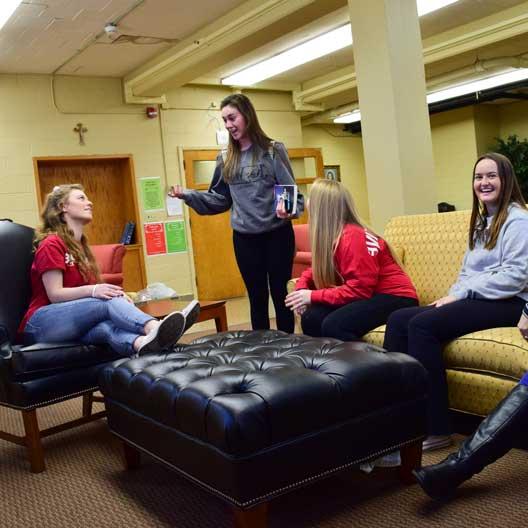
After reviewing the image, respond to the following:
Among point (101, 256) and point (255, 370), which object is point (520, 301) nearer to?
point (255, 370)

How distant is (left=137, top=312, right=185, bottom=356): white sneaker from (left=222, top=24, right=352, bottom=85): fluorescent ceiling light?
4.71 meters

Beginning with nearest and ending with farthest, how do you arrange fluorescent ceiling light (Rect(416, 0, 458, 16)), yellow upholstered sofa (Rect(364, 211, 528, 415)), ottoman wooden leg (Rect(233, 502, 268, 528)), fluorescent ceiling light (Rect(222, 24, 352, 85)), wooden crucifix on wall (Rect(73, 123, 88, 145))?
ottoman wooden leg (Rect(233, 502, 268, 528)), yellow upholstered sofa (Rect(364, 211, 528, 415)), fluorescent ceiling light (Rect(416, 0, 458, 16)), fluorescent ceiling light (Rect(222, 24, 352, 85)), wooden crucifix on wall (Rect(73, 123, 88, 145))

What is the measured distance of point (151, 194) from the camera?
7.62 metres

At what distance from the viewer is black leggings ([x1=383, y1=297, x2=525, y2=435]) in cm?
220

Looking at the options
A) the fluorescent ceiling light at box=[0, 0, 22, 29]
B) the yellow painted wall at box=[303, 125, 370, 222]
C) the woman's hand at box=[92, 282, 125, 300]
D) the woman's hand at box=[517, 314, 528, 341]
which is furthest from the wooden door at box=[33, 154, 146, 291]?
the woman's hand at box=[517, 314, 528, 341]

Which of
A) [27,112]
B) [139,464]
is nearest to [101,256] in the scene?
[27,112]

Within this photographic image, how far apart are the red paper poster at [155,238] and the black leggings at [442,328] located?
18.6ft

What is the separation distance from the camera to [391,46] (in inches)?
155

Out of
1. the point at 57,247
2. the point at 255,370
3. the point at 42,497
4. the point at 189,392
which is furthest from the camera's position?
the point at 57,247

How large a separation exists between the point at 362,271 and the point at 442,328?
506mm

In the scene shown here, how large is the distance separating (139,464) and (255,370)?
0.77 meters

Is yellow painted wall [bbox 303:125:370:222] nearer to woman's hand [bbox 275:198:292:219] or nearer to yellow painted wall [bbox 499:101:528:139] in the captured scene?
yellow painted wall [bbox 499:101:528:139]

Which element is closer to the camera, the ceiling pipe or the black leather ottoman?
the black leather ottoman

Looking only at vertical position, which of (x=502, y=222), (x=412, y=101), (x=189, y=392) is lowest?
(x=189, y=392)
